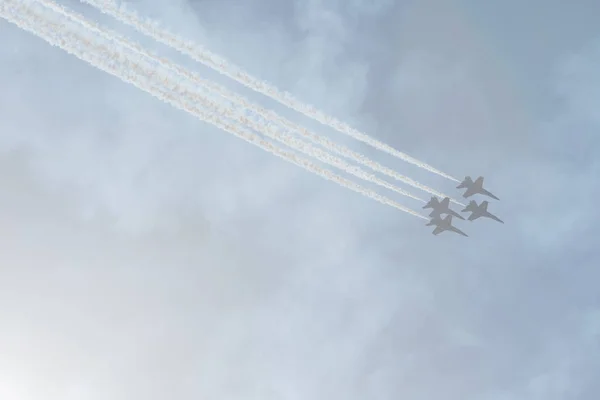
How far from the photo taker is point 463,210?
56969 millimetres

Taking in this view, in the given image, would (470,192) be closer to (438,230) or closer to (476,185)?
(476,185)

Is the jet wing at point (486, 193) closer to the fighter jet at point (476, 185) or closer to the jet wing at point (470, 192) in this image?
the fighter jet at point (476, 185)

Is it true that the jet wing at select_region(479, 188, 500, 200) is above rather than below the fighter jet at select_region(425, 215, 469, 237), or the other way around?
above

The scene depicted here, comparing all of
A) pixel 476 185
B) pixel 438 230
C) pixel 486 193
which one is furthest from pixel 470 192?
pixel 438 230

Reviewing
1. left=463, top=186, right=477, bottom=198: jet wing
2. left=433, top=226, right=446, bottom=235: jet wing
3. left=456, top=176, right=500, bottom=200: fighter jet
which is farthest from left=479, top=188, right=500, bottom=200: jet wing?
left=433, top=226, right=446, bottom=235: jet wing

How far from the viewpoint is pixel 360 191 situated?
150 ft

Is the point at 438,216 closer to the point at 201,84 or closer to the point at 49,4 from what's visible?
the point at 201,84

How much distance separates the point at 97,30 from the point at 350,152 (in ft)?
59.9

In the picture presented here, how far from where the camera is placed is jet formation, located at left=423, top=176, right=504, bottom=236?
181ft

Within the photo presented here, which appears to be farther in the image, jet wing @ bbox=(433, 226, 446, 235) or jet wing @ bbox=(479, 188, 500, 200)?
jet wing @ bbox=(433, 226, 446, 235)

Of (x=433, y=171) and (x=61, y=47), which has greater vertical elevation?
(x=433, y=171)

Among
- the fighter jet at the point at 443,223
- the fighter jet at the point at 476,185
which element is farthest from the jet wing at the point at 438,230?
the fighter jet at the point at 476,185

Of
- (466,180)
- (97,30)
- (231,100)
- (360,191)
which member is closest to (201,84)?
(231,100)

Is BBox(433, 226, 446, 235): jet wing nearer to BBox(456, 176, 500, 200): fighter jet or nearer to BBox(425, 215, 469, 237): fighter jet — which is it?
BBox(425, 215, 469, 237): fighter jet
